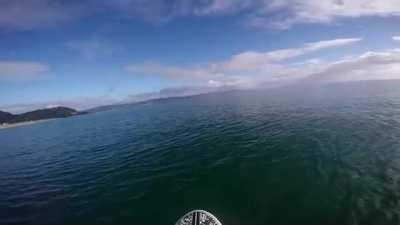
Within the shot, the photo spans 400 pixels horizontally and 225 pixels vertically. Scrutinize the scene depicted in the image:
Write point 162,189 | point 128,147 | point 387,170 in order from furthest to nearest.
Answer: point 128,147 < point 162,189 < point 387,170

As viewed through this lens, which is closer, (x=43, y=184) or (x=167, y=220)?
(x=167, y=220)

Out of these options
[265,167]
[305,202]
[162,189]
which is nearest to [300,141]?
[265,167]

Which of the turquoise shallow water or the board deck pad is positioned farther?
the turquoise shallow water

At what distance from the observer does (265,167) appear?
75.3ft

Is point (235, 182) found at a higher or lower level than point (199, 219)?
lower

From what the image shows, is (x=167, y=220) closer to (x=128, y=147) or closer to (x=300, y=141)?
(x=300, y=141)

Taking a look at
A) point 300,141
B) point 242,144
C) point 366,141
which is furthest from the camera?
point 242,144

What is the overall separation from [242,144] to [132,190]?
17.2 metres

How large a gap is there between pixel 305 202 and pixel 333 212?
6.07 ft

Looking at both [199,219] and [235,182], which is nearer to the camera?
[199,219]

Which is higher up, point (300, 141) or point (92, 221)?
point (300, 141)

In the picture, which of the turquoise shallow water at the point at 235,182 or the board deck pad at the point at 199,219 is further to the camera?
the turquoise shallow water at the point at 235,182

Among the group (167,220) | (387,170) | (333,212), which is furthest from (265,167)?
(167,220)

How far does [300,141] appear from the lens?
3003 cm
